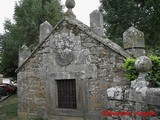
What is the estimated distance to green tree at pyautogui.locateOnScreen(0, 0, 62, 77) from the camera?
823 inches

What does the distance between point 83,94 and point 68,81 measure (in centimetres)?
94

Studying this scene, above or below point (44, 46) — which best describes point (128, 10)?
above

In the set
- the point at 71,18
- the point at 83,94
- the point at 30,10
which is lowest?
the point at 83,94

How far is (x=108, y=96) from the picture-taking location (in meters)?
5.56

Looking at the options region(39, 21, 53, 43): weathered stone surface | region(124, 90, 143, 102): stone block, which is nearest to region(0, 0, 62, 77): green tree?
region(39, 21, 53, 43): weathered stone surface

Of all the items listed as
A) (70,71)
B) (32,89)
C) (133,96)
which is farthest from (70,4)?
(133,96)

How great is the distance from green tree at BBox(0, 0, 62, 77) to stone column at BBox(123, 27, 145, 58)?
14.1 metres

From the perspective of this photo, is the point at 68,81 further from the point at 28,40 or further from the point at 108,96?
the point at 28,40

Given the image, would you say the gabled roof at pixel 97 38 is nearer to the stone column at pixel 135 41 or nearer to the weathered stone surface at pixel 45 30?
the stone column at pixel 135 41

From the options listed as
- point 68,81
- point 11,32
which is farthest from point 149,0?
point 11,32

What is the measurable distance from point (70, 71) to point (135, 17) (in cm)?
1147

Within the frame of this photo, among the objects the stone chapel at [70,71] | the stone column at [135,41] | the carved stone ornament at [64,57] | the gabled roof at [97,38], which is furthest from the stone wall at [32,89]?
the stone column at [135,41]

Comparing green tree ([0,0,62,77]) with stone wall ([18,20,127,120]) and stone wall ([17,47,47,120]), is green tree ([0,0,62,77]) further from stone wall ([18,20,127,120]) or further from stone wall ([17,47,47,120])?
stone wall ([18,20,127,120])

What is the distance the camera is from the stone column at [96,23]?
8469mm
